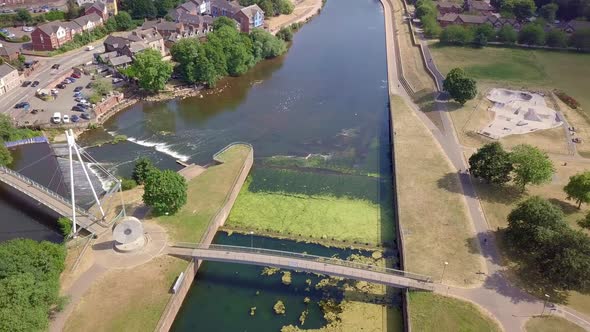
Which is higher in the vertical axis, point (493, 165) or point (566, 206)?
point (493, 165)

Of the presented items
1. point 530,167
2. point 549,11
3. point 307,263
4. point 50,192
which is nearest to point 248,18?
point 50,192

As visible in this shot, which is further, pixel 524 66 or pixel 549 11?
pixel 549 11

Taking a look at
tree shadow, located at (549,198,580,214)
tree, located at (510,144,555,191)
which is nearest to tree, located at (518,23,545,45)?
tree, located at (510,144,555,191)

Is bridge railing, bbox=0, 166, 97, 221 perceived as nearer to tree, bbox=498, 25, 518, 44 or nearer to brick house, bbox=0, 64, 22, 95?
brick house, bbox=0, 64, 22, 95

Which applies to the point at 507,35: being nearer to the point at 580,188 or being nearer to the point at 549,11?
the point at 549,11

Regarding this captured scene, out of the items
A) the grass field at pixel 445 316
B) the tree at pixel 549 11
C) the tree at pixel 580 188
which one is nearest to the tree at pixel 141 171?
the grass field at pixel 445 316

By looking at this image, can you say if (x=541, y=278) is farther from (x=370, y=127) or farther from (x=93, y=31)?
(x=93, y=31)
